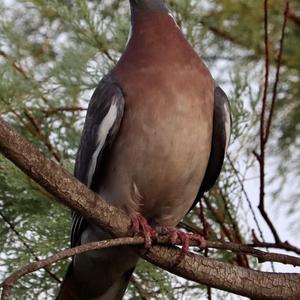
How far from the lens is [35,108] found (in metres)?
3.10

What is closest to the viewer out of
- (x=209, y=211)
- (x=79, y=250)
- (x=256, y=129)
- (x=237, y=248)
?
(x=79, y=250)

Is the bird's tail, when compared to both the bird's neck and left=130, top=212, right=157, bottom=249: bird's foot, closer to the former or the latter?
left=130, top=212, right=157, bottom=249: bird's foot

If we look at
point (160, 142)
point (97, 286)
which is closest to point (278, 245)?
point (160, 142)

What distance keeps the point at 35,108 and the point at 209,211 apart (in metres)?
0.56

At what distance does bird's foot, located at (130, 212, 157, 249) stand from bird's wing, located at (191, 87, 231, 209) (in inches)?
14.0

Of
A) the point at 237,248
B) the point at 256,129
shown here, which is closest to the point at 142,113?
the point at 237,248

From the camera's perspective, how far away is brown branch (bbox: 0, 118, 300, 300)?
206cm

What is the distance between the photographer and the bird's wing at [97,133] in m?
2.58

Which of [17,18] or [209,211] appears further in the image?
[17,18]

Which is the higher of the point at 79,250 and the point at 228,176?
the point at 228,176

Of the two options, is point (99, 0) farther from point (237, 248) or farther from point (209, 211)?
point (237, 248)

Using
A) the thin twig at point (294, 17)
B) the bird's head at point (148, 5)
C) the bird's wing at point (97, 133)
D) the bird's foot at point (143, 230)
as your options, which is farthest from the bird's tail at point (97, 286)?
the thin twig at point (294, 17)

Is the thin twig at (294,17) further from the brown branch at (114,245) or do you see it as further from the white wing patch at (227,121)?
the brown branch at (114,245)

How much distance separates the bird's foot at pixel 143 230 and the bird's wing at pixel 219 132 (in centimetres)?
36
